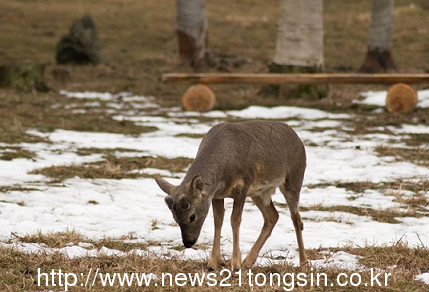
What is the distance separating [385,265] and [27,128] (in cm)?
875

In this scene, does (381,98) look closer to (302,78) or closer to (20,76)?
(302,78)

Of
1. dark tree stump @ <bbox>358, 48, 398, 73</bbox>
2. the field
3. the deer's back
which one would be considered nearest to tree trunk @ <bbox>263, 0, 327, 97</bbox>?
the field

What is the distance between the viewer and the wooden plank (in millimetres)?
15578

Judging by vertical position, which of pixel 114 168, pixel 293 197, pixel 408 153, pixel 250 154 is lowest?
pixel 408 153

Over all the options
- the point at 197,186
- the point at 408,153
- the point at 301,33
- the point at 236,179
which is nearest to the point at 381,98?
the point at 301,33

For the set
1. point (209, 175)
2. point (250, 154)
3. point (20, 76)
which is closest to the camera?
point (209, 175)

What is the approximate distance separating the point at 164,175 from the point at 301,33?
777 cm

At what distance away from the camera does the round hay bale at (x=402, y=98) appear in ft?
51.4

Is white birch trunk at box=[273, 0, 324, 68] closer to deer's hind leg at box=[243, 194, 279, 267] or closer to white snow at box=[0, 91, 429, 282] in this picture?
white snow at box=[0, 91, 429, 282]

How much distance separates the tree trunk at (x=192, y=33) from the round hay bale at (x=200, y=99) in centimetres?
638

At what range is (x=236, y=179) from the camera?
6.38m

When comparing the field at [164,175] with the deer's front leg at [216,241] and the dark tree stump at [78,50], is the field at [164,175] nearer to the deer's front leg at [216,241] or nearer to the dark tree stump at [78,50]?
the deer's front leg at [216,241]

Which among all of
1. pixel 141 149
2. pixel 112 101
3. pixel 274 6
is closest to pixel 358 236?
pixel 141 149

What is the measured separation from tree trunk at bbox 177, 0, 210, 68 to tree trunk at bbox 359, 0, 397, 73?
501 centimetres
